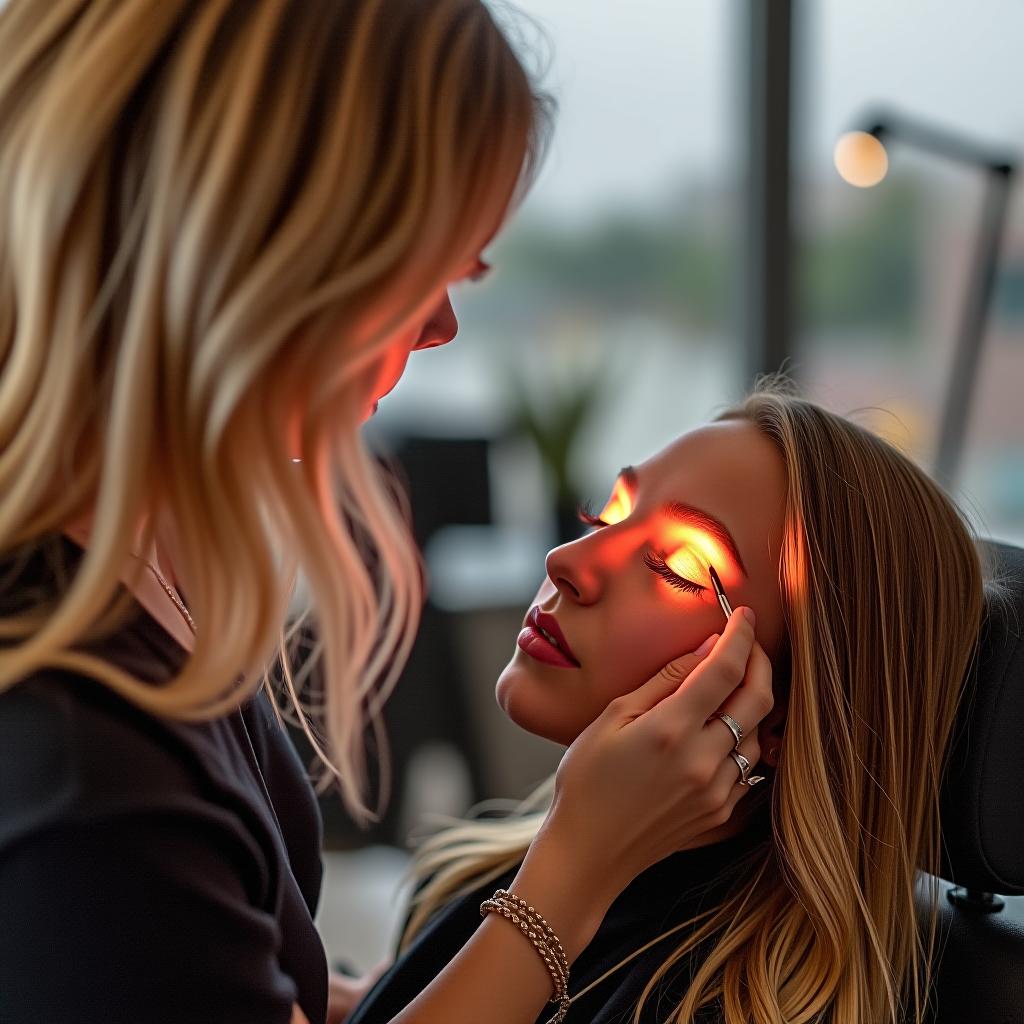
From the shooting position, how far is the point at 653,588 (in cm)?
106

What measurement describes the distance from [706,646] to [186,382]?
0.56 m

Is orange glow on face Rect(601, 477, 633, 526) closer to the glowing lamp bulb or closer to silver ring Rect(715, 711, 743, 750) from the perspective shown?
silver ring Rect(715, 711, 743, 750)

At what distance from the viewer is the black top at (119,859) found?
2.01 ft

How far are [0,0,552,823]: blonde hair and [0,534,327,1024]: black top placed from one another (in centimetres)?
2

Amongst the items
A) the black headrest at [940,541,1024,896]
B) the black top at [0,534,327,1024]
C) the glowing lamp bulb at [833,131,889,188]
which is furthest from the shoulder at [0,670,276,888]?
the glowing lamp bulb at [833,131,889,188]

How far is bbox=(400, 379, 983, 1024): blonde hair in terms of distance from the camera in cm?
100

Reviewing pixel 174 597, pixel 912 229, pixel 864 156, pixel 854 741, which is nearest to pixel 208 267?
pixel 174 597

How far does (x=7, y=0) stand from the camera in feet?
2.28

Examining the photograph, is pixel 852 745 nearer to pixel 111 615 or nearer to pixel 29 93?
pixel 111 615

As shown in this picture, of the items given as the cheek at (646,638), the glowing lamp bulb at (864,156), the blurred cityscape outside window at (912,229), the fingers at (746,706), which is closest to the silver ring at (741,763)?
the fingers at (746,706)

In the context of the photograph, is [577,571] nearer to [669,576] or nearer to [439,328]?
[669,576]

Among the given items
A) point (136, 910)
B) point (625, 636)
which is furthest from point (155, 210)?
point (625, 636)

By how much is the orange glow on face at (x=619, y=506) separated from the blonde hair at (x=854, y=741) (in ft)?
0.53

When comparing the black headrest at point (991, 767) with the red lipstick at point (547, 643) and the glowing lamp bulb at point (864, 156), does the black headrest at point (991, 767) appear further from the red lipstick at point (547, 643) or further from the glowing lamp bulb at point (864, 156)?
the glowing lamp bulb at point (864, 156)
